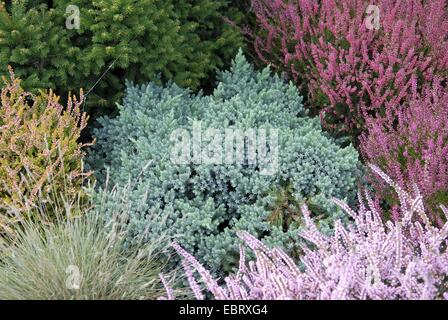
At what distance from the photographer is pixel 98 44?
3.55 m

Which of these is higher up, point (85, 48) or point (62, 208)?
point (85, 48)

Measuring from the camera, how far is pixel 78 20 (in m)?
3.55

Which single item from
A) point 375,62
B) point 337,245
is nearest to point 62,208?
point 337,245

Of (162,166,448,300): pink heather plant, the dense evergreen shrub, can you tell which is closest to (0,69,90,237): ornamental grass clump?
the dense evergreen shrub

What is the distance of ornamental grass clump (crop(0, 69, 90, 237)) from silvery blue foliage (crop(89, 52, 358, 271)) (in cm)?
22

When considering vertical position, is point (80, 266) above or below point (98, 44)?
below

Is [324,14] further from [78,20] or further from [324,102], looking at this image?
[78,20]

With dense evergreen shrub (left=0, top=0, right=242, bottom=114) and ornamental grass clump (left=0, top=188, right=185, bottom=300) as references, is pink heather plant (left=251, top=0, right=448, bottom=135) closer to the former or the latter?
dense evergreen shrub (left=0, top=0, right=242, bottom=114)

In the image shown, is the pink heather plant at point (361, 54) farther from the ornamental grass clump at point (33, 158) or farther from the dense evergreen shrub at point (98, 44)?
the ornamental grass clump at point (33, 158)

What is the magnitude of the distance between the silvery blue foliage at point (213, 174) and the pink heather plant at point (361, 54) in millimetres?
239

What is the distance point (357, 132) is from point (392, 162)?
657mm

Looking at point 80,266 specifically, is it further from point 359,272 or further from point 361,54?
point 361,54

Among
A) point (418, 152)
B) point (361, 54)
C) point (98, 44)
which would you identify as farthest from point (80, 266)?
point (361, 54)

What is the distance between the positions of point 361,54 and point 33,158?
6.59 feet
